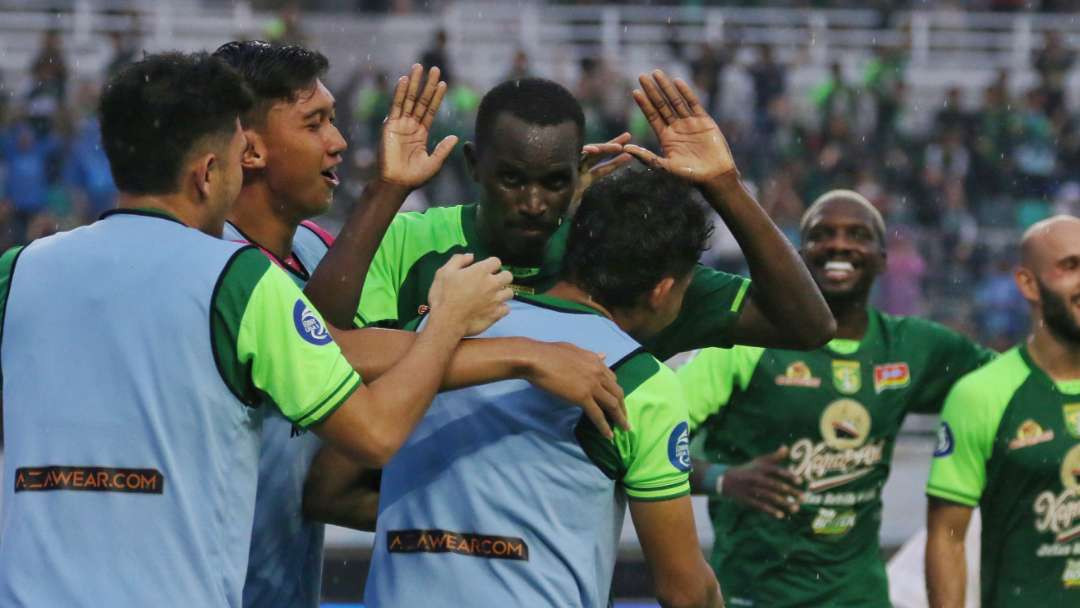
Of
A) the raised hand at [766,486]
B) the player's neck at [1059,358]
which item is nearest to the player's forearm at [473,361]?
the raised hand at [766,486]

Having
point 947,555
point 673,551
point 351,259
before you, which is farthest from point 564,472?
point 947,555

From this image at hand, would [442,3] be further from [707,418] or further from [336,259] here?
[336,259]

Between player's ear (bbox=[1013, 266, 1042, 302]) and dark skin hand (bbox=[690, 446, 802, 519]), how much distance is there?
1008 mm

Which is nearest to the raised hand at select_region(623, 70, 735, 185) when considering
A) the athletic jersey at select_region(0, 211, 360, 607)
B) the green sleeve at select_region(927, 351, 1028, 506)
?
the athletic jersey at select_region(0, 211, 360, 607)

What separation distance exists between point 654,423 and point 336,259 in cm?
92

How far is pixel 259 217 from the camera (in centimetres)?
403

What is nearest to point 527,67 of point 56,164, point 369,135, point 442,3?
point 369,135

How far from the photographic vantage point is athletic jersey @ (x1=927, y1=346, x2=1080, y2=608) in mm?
5137

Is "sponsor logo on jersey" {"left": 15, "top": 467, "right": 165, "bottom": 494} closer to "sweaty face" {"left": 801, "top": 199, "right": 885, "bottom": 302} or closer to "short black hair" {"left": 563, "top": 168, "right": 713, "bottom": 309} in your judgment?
"short black hair" {"left": 563, "top": 168, "right": 713, "bottom": 309}

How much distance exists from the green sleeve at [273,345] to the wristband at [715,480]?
103 inches

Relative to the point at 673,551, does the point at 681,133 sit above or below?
above

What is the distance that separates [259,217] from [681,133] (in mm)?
1112

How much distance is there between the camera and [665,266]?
3510mm

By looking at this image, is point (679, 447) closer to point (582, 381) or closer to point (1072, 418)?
point (582, 381)
